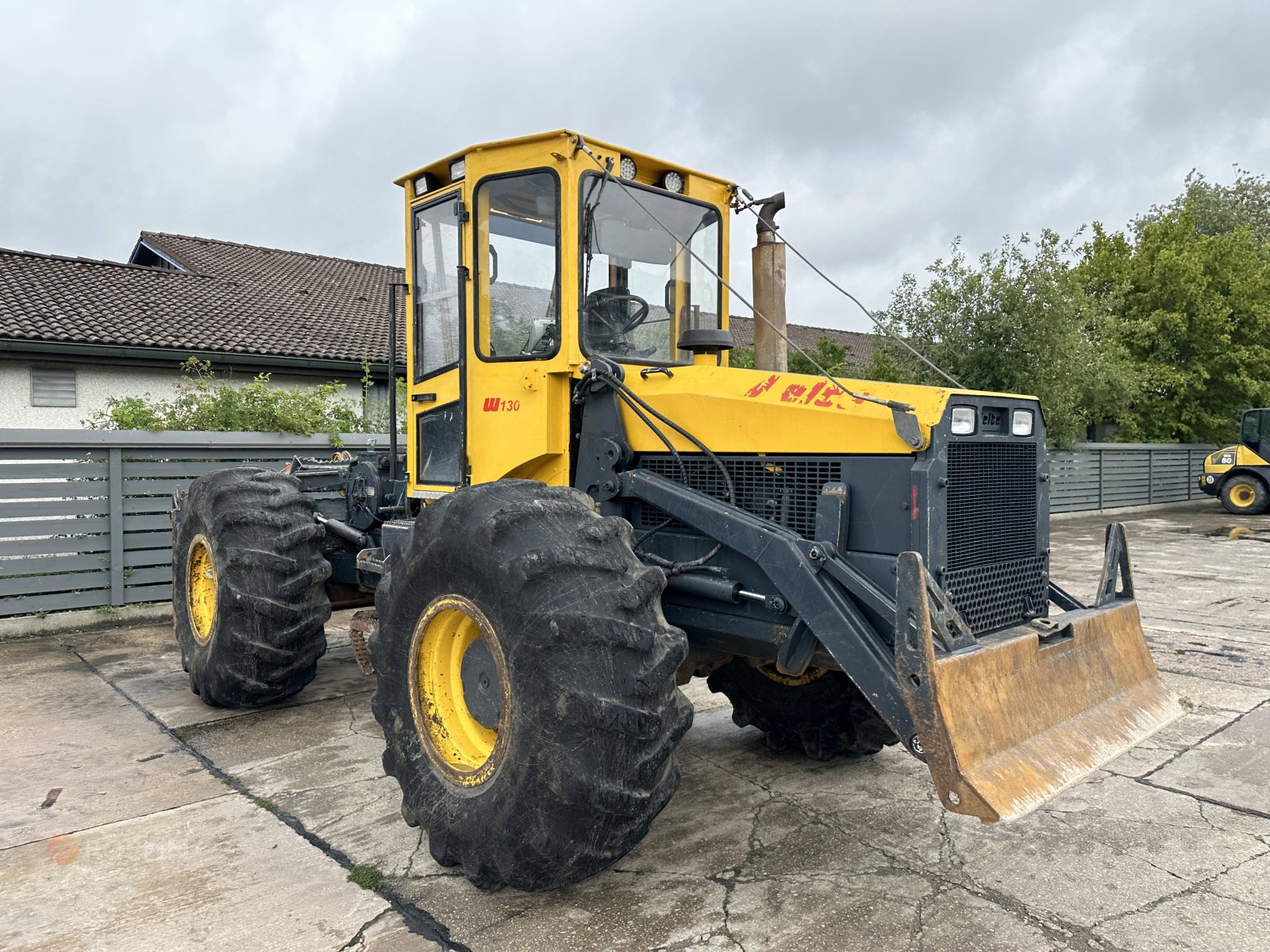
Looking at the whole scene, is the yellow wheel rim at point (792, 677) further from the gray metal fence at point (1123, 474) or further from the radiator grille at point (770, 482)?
the gray metal fence at point (1123, 474)

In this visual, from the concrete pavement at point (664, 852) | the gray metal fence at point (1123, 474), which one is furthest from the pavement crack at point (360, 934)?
the gray metal fence at point (1123, 474)

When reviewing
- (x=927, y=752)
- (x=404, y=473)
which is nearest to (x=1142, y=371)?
(x=404, y=473)

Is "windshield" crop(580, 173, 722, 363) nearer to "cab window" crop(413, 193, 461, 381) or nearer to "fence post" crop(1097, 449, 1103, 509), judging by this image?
"cab window" crop(413, 193, 461, 381)

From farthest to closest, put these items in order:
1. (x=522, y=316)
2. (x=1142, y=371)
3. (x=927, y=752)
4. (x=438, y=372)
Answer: (x=1142, y=371)
(x=438, y=372)
(x=522, y=316)
(x=927, y=752)

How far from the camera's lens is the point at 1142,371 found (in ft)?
70.8

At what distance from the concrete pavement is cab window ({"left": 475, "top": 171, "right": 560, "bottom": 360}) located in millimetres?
2114

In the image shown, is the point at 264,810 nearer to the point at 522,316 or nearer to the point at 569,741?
the point at 569,741

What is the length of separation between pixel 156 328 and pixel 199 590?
35.5 feet

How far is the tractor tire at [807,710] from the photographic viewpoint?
179 inches

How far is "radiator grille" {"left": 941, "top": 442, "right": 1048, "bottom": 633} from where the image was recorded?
348cm

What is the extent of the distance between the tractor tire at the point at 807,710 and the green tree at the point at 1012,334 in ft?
43.6

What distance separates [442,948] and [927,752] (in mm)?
1628

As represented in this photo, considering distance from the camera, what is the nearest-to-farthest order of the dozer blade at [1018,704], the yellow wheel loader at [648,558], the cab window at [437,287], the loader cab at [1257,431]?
the dozer blade at [1018,704], the yellow wheel loader at [648,558], the cab window at [437,287], the loader cab at [1257,431]

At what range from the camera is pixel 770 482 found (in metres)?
3.76
